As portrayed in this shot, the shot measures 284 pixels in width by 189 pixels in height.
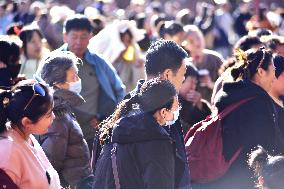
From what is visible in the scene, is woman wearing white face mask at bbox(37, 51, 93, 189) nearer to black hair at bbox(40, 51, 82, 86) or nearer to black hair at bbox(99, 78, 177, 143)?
black hair at bbox(40, 51, 82, 86)

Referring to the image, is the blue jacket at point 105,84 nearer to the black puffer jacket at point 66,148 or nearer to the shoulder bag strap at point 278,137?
the black puffer jacket at point 66,148

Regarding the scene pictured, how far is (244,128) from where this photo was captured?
20.6 ft

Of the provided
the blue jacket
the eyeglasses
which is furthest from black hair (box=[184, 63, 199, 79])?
the eyeglasses

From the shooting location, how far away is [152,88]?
17.5 ft

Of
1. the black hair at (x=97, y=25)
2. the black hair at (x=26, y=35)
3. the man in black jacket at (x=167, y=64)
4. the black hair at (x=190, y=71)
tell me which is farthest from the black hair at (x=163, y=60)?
the black hair at (x=97, y=25)

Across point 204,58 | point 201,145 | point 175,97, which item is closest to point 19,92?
point 175,97

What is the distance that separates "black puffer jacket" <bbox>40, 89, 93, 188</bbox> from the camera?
246 inches

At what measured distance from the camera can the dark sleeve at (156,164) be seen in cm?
506

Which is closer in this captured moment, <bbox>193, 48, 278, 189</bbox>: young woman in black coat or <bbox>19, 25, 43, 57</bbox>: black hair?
<bbox>193, 48, 278, 189</bbox>: young woman in black coat

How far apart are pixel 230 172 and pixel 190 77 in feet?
7.34

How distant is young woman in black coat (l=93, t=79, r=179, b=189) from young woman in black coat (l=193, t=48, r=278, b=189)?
1.04m

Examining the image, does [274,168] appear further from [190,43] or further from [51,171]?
[190,43]

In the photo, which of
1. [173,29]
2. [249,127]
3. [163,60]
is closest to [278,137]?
[249,127]

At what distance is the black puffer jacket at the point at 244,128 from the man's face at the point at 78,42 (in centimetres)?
242
